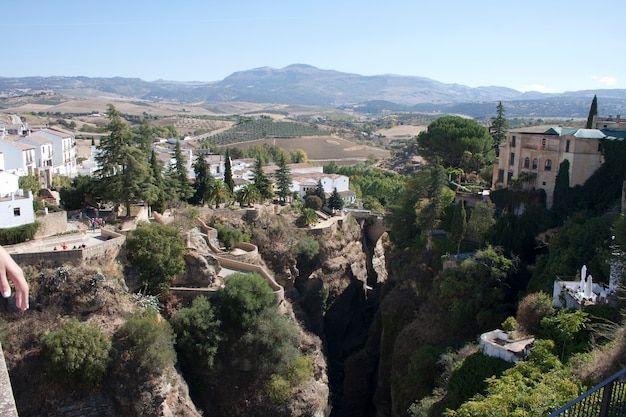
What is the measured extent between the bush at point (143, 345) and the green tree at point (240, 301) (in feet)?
12.4

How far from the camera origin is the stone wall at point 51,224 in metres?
27.4

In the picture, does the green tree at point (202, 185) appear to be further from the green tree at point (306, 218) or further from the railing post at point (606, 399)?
the railing post at point (606, 399)

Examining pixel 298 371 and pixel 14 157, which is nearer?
pixel 298 371

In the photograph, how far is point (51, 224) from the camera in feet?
92.4

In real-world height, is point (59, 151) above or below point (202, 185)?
above

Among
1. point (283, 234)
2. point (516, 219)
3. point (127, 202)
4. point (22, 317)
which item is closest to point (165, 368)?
point (22, 317)

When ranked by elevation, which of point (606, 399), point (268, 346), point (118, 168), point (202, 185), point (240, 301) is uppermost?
point (606, 399)

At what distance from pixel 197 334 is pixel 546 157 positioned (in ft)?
68.6

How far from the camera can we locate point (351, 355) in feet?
121

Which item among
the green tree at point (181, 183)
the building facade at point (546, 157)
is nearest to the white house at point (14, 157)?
the green tree at point (181, 183)

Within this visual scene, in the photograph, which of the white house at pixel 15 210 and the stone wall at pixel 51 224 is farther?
the stone wall at pixel 51 224

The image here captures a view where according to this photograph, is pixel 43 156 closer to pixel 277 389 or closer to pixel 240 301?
pixel 240 301

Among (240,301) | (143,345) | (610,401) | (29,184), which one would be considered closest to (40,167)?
(29,184)

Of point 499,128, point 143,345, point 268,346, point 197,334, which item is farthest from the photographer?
point 499,128
